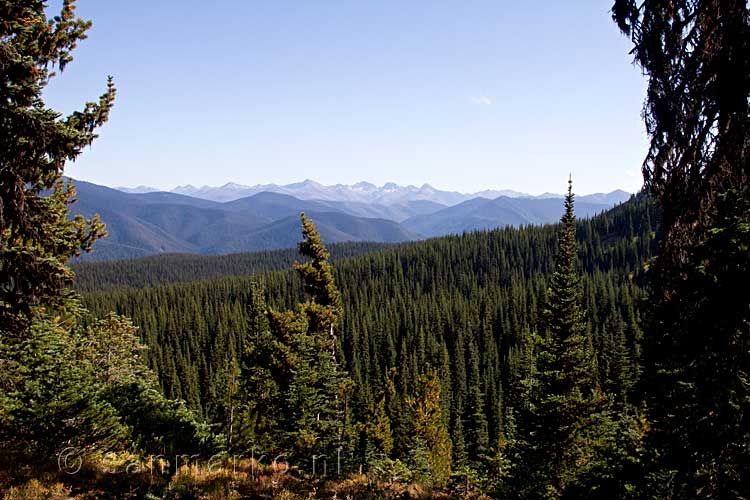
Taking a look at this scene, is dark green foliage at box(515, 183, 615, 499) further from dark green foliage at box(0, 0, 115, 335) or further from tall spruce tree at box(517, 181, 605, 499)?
dark green foliage at box(0, 0, 115, 335)

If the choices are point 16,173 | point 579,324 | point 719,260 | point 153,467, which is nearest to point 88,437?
point 153,467

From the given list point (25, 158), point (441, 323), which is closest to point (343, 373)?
point (25, 158)

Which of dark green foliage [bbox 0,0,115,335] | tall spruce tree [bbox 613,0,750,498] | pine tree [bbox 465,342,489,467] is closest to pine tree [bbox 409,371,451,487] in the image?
pine tree [bbox 465,342,489,467]

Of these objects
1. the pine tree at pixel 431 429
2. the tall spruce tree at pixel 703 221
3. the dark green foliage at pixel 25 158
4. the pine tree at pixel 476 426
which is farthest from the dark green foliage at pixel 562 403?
the pine tree at pixel 476 426

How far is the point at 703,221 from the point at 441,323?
105075 millimetres

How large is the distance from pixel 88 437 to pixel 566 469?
1914cm

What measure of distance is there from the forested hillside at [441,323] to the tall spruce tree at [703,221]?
59.6ft

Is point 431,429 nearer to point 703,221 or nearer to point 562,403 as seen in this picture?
point 562,403

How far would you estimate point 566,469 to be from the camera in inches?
851

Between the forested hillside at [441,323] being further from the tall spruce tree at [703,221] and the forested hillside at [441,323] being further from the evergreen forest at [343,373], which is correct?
the tall spruce tree at [703,221]

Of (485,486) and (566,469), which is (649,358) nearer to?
(566,469)

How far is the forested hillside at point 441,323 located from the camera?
64438 millimetres

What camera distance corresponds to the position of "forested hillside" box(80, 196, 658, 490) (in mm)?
64438

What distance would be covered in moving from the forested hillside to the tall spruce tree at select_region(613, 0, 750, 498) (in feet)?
59.6
